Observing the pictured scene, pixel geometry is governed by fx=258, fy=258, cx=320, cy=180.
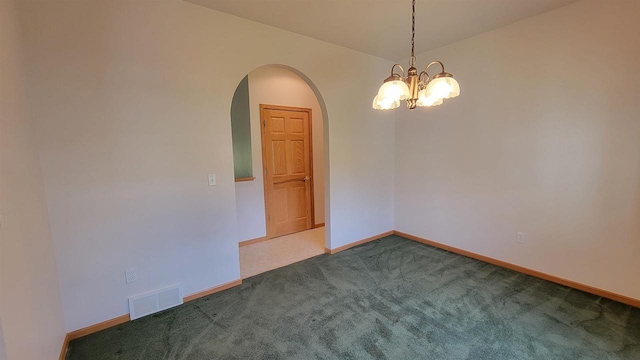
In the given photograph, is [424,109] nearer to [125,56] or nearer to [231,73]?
[231,73]

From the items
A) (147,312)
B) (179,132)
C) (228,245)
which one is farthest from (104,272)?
(179,132)

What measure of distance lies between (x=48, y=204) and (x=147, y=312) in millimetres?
1121

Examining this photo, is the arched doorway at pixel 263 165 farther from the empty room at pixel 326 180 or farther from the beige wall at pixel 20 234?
the beige wall at pixel 20 234

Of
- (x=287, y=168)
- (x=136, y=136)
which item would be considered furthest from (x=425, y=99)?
(x=287, y=168)

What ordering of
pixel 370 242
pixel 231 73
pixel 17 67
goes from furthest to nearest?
pixel 370 242
pixel 231 73
pixel 17 67

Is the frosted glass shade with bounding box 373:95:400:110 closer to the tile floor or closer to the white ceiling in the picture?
the white ceiling

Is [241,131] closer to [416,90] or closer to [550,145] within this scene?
[416,90]

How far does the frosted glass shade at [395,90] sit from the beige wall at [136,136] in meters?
1.64

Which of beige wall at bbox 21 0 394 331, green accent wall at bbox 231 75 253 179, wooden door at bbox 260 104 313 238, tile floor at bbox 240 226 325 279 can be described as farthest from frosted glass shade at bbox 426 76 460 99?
wooden door at bbox 260 104 313 238

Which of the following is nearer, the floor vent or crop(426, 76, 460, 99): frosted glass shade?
crop(426, 76, 460, 99): frosted glass shade

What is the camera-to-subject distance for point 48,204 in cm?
183

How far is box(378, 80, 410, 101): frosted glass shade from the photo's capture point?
57.6 inches

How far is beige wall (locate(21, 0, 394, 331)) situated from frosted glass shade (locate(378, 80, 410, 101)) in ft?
5.37

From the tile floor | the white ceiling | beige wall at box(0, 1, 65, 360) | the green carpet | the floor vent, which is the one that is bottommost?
the green carpet
